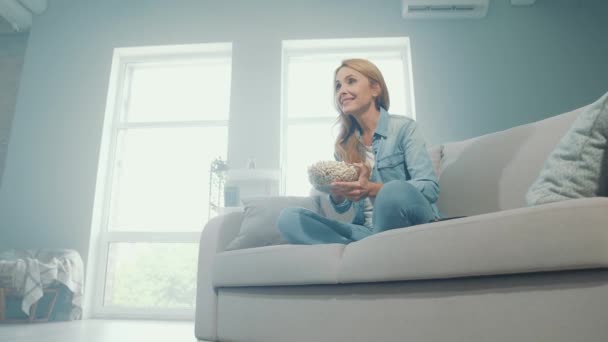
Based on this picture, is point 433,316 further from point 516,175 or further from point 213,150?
point 213,150

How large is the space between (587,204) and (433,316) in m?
0.40

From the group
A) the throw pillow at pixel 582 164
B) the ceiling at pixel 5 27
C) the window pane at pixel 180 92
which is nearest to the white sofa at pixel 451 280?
the throw pillow at pixel 582 164

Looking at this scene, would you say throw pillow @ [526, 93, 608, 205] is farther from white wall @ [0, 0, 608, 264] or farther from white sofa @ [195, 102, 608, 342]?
white wall @ [0, 0, 608, 264]

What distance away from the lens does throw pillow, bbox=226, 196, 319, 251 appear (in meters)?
1.58

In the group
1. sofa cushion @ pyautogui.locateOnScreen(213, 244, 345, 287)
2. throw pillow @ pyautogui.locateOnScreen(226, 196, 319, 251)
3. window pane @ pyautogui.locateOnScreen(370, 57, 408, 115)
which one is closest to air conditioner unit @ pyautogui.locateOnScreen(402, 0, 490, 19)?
window pane @ pyautogui.locateOnScreen(370, 57, 408, 115)

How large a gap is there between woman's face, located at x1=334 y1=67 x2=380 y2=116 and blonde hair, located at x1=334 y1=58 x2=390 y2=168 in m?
0.02

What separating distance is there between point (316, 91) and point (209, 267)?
8.18 ft

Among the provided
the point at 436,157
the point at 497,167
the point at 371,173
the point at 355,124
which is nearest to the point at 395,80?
the point at 436,157

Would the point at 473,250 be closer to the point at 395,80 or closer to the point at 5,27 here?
the point at 395,80

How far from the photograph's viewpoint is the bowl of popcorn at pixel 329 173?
1.22 metres

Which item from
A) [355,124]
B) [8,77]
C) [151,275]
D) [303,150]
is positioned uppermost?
[8,77]

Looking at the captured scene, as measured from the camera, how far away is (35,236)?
3262mm

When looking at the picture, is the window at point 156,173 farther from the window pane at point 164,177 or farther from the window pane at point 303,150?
the window pane at point 303,150

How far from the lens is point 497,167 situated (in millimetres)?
1534
